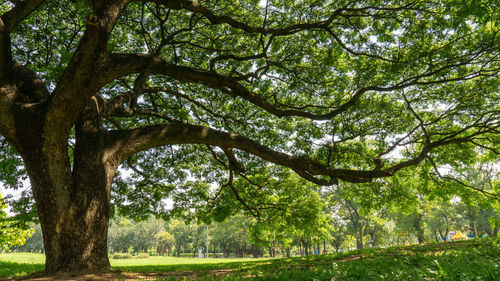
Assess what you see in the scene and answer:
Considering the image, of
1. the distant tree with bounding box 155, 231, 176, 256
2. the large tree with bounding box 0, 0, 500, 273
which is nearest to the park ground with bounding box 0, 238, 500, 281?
the large tree with bounding box 0, 0, 500, 273

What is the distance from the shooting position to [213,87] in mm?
6336

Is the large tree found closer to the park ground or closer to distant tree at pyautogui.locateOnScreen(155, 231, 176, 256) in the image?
the park ground

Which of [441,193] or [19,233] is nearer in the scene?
[19,233]

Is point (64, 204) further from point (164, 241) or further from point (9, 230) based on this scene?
point (164, 241)

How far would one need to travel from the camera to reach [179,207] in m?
12.8

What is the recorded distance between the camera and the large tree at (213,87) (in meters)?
4.61

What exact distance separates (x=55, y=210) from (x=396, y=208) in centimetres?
1522

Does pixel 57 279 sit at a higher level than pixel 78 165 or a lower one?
lower

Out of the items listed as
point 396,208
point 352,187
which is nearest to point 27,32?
point 352,187

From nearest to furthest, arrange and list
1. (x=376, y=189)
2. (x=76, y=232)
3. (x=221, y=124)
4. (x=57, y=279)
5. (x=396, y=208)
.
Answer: (x=57, y=279) < (x=76, y=232) < (x=221, y=124) < (x=376, y=189) < (x=396, y=208)

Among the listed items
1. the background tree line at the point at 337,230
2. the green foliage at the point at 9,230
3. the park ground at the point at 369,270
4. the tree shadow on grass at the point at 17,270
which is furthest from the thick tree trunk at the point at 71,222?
the background tree line at the point at 337,230

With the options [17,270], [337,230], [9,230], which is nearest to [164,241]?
[337,230]

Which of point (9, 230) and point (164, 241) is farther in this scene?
point (164, 241)

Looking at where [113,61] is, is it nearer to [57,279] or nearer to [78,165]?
[78,165]
